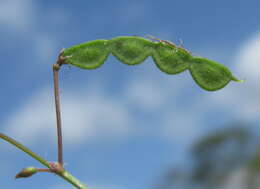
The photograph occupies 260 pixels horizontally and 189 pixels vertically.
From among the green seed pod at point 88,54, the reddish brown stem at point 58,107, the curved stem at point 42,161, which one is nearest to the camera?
the curved stem at point 42,161

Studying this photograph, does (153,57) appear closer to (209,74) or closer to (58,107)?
(209,74)

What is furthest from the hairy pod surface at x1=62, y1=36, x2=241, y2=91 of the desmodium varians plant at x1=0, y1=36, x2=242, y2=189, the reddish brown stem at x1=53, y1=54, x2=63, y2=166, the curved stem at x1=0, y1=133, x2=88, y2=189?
the curved stem at x1=0, y1=133, x2=88, y2=189

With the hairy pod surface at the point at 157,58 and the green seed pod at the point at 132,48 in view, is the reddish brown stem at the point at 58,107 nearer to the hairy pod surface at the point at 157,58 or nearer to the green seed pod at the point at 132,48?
the hairy pod surface at the point at 157,58

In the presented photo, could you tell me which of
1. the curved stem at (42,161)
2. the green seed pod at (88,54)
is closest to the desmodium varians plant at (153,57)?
the green seed pod at (88,54)

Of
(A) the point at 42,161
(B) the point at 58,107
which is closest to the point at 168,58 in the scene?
(B) the point at 58,107

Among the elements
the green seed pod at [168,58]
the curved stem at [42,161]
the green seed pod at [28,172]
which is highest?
the green seed pod at [168,58]

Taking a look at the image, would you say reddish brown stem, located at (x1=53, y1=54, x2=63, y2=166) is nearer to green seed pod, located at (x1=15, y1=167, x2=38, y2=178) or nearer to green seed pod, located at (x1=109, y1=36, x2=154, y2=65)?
green seed pod, located at (x1=15, y1=167, x2=38, y2=178)
